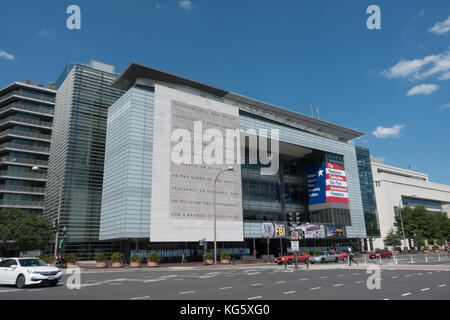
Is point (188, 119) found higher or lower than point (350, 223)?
higher

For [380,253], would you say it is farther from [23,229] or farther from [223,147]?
[23,229]

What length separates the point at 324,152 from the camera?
6981 centimetres

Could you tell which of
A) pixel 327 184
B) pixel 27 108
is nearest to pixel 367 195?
pixel 327 184

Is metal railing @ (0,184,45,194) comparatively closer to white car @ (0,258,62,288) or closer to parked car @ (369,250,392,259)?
white car @ (0,258,62,288)

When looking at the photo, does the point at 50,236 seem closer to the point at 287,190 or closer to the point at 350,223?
the point at 287,190

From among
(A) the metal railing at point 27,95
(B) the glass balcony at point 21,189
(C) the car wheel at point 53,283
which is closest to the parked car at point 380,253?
(C) the car wheel at point 53,283

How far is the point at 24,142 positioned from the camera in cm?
6588

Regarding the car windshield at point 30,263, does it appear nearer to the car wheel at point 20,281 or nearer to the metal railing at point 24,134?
the car wheel at point 20,281

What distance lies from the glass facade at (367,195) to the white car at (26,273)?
7785 centimetres

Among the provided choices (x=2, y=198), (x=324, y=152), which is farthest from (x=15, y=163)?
(x=324, y=152)

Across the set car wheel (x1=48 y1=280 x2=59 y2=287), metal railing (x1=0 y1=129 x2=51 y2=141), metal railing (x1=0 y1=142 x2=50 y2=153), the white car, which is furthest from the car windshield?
metal railing (x1=0 y1=129 x2=51 y2=141)
